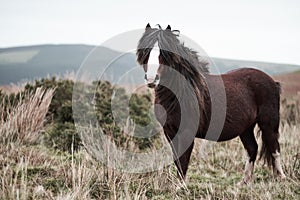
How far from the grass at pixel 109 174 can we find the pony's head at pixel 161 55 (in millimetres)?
1138

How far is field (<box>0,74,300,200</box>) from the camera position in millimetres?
3844

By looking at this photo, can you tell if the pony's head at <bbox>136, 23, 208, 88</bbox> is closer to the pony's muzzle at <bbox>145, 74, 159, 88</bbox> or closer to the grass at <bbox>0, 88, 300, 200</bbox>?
the pony's muzzle at <bbox>145, 74, 159, 88</bbox>

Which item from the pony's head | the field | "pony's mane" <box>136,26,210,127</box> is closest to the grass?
the field

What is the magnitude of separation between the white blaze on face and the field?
111 centimetres

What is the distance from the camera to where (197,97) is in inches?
172

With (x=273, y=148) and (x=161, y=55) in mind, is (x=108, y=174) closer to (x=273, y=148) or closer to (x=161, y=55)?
(x=161, y=55)

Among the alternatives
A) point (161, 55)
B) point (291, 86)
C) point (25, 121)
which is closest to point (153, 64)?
point (161, 55)

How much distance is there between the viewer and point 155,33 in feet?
13.7

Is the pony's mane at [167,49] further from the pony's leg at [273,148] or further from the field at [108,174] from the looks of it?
the pony's leg at [273,148]

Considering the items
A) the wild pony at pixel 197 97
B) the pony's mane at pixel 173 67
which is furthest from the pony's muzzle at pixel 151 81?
the pony's mane at pixel 173 67

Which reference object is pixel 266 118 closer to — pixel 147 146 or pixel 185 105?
pixel 185 105

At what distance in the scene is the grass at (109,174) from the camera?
3.83m

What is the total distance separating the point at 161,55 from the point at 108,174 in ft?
4.61

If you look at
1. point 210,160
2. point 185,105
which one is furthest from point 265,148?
point 185,105
